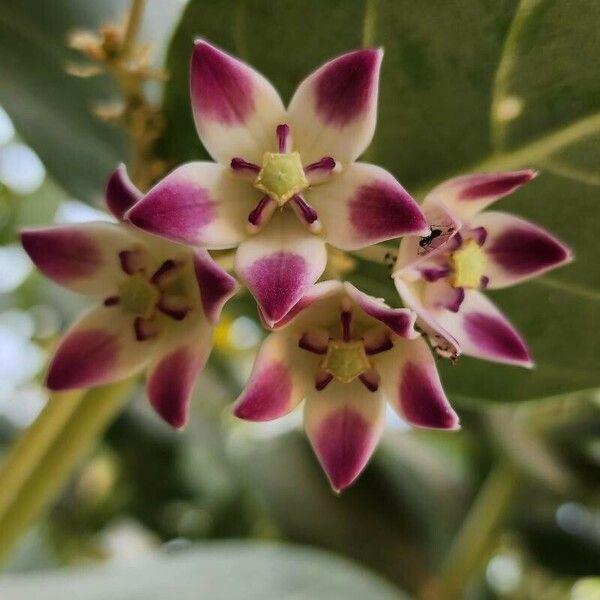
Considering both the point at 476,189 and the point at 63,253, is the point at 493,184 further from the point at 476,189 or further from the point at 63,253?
the point at 63,253

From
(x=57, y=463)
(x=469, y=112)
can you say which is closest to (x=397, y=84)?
(x=469, y=112)

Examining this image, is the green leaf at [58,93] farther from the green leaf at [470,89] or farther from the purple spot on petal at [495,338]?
the purple spot on petal at [495,338]

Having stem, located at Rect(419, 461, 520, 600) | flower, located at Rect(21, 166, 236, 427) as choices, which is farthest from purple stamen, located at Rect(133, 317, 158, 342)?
stem, located at Rect(419, 461, 520, 600)

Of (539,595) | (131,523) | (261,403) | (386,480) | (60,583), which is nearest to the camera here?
(261,403)

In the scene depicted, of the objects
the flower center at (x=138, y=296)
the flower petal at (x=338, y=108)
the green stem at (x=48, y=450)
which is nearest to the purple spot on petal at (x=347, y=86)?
the flower petal at (x=338, y=108)

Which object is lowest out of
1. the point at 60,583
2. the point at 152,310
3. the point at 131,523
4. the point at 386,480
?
the point at 131,523

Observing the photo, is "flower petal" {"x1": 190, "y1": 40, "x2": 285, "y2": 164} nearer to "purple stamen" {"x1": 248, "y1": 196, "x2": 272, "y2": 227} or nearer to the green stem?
"purple stamen" {"x1": 248, "y1": 196, "x2": 272, "y2": 227}

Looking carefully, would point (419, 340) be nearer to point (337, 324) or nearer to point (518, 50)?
point (337, 324)
